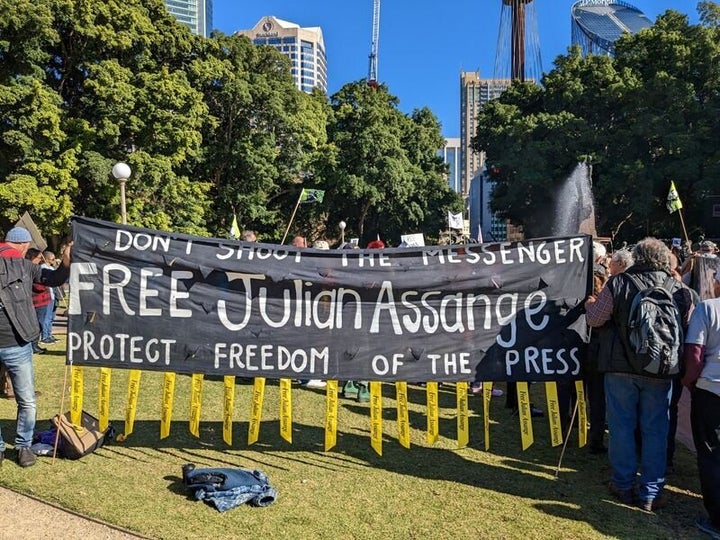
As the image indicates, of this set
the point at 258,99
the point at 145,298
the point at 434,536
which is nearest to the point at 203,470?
the point at 145,298

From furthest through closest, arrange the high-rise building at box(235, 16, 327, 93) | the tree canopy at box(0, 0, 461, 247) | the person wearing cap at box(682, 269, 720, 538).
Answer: the high-rise building at box(235, 16, 327, 93)
the tree canopy at box(0, 0, 461, 247)
the person wearing cap at box(682, 269, 720, 538)

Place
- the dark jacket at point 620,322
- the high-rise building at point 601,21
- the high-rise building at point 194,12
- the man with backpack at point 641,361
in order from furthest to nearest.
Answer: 1. the high-rise building at point 194,12
2. the high-rise building at point 601,21
3. the dark jacket at point 620,322
4. the man with backpack at point 641,361

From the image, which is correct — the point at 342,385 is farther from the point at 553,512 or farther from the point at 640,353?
the point at 640,353

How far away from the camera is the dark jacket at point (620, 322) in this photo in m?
4.23

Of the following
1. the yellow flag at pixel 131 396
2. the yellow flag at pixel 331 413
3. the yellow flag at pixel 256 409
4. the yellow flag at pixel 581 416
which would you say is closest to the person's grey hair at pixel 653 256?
the yellow flag at pixel 581 416

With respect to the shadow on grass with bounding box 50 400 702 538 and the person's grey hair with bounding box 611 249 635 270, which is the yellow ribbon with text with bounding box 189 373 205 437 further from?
the person's grey hair with bounding box 611 249 635 270

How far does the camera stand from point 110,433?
5.53 m

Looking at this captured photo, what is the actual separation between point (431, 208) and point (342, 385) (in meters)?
33.0

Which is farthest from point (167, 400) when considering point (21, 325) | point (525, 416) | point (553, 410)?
point (553, 410)

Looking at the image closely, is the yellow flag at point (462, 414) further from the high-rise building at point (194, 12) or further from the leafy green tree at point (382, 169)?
the high-rise building at point (194, 12)

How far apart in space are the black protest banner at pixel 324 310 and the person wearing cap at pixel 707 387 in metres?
1.09

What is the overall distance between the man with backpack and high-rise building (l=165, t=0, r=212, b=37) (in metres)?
164

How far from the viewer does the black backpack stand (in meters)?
4.05

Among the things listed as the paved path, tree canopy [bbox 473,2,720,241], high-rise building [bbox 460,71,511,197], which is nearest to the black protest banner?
the paved path
